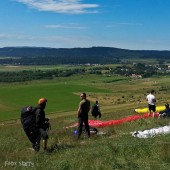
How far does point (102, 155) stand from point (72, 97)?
97336 mm

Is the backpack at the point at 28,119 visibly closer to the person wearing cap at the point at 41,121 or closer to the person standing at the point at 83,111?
the person wearing cap at the point at 41,121

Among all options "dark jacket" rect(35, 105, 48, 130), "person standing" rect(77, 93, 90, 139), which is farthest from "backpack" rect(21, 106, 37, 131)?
"person standing" rect(77, 93, 90, 139)

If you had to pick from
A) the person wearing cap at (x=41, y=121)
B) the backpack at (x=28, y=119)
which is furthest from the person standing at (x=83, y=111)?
the backpack at (x=28, y=119)

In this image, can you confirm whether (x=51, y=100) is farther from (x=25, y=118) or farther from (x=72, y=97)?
(x=25, y=118)

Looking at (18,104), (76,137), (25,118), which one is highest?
(25,118)

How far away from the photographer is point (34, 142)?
13047mm

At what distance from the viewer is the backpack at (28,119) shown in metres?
12.9

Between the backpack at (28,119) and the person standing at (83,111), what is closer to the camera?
the backpack at (28,119)

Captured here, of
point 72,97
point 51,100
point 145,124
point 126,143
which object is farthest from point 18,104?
point 126,143

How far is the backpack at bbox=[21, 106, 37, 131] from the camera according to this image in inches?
508

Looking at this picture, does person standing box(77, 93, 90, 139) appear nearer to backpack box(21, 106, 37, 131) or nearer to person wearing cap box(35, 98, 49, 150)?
person wearing cap box(35, 98, 49, 150)

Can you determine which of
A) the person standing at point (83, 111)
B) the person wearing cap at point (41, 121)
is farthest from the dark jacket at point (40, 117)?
the person standing at point (83, 111)

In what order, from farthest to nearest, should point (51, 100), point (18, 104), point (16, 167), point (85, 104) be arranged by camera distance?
point (51, 100)
point (18, 104)
point (85, 104)
point (16, 167)

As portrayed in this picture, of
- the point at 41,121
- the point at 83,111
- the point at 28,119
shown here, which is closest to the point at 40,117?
the point at 41,121
